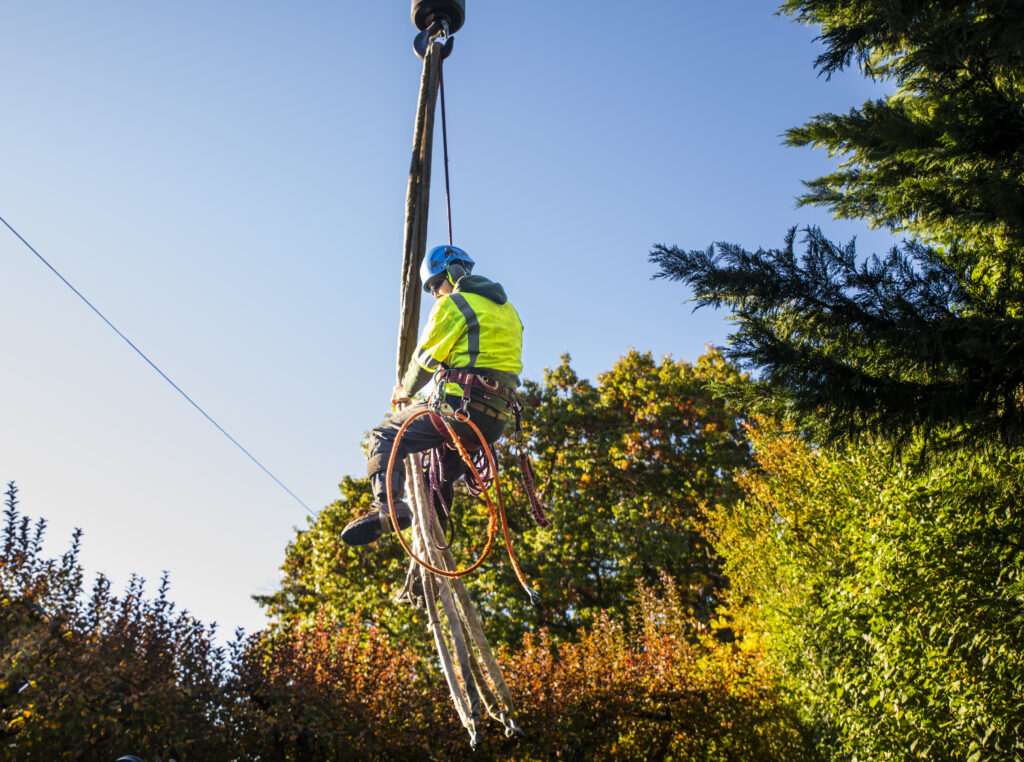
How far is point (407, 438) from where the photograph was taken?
5355 mm

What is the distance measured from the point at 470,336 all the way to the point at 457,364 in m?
0.21

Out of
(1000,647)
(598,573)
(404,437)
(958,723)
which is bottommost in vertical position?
(958,723)

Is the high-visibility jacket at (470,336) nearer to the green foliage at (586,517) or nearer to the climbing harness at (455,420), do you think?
the climbing harness at (455,420)

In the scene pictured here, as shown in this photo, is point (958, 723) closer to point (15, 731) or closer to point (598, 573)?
point (15, 731)

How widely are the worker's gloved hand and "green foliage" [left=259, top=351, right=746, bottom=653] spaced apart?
485 inches

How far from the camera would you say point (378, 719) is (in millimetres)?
10266

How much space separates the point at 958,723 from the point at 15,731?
923cm

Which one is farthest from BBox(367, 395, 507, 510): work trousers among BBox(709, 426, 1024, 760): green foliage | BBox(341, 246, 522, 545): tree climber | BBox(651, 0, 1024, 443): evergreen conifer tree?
BBox(709, 426, 1024, 760): green foliage

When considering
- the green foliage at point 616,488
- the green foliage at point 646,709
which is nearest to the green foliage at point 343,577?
the green foliage at point 616,488

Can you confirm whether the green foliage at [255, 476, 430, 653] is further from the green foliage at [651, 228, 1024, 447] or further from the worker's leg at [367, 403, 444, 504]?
the green foliage at [651, 228, 1024, 447]

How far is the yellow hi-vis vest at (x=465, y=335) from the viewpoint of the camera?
5.14 m

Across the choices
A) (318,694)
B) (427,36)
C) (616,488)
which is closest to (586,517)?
(616,488)

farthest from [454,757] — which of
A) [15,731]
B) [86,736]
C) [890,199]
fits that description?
[890,199]

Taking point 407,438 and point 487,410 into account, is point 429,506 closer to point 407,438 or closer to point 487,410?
point 407,438
